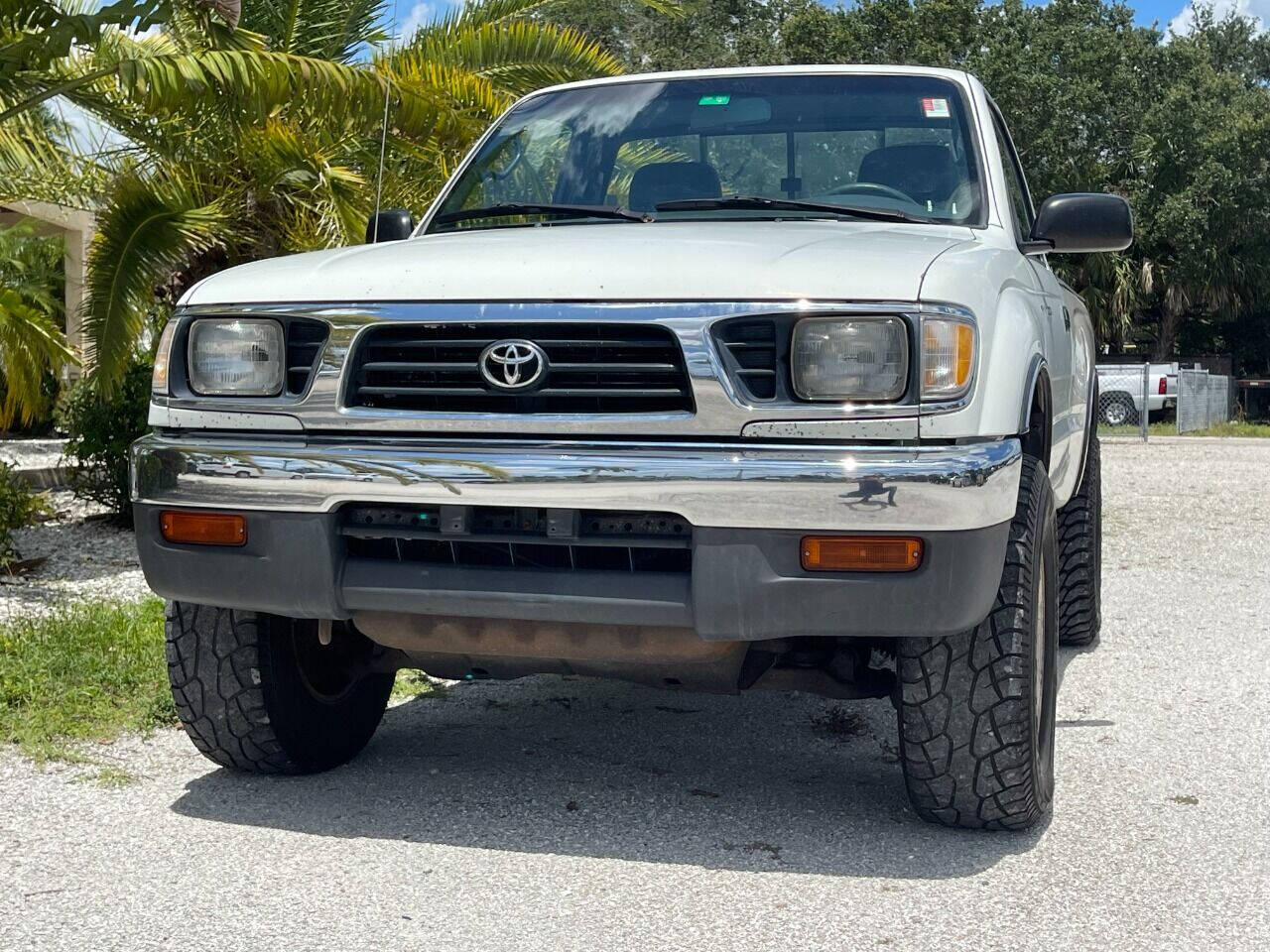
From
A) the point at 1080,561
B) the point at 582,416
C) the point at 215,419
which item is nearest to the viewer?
the point at 582,416

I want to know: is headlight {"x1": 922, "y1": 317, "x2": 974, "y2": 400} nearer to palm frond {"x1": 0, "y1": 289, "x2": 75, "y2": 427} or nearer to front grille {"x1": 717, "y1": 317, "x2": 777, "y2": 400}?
front grille {"x1": 717, "y1": 317, "x2": 777, "y2": 400}

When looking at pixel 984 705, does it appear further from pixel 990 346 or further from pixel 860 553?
pixel 990 346

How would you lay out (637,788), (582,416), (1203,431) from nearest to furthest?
1. (582,416)
2. (637,788)
3. (1203,431)

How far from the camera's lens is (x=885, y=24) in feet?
118

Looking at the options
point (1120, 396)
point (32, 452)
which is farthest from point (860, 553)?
point (1120, 396)

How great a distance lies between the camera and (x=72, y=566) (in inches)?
363

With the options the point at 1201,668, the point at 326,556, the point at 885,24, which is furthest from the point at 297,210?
the point at 885,24

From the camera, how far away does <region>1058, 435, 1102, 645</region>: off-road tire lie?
602 cm

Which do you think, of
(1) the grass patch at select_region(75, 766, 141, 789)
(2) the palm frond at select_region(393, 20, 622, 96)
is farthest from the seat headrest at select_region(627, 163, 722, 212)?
(2) the palm frond at select_region(393, 20, 622, 96)

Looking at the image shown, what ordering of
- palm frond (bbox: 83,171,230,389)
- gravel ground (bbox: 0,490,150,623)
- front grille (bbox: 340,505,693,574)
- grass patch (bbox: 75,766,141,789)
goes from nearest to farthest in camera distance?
1. front grille (bbox: 340,505,693,574)
2. grass patch (bbox: 75,766,141,789)
3. gravel ground (bbox: 0,490,150,623)
4. palm frond (bbox: 83,171,230,389)

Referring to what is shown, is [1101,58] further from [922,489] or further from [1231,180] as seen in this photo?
[922,489]

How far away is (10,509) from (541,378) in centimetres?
644

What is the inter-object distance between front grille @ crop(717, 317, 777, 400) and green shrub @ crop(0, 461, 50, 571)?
20.8ft

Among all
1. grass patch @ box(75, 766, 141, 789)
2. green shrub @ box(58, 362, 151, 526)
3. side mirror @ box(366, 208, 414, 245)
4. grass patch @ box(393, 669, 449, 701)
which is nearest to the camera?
grass patch @ box(75, 766, 141, 789)
